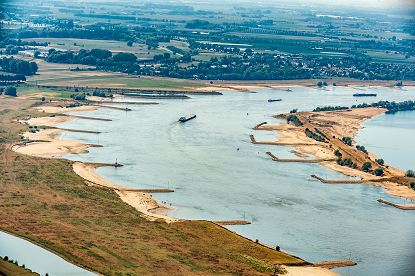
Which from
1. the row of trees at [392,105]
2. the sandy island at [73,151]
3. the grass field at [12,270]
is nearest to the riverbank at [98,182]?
the sandy island at [73,151]

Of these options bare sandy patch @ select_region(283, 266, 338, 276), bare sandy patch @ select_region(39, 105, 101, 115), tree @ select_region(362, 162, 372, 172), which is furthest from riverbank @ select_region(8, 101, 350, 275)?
tree @ select_region(362, 162, 372, 172)

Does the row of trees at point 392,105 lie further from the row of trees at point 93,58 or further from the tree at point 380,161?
the row of trees at point 93,58

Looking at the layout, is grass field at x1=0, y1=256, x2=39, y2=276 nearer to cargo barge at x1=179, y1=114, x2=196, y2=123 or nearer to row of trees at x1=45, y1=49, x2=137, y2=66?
cargo barge at x1=179, y1=114, x2=196, y2=123

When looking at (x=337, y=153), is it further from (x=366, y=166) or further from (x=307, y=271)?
(x=307, y=271)

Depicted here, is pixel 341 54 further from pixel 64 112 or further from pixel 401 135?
pixel 64 112

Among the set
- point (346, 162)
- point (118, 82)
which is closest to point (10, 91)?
point (118, 82)

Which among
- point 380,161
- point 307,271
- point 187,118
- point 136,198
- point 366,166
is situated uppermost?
point 187,118
